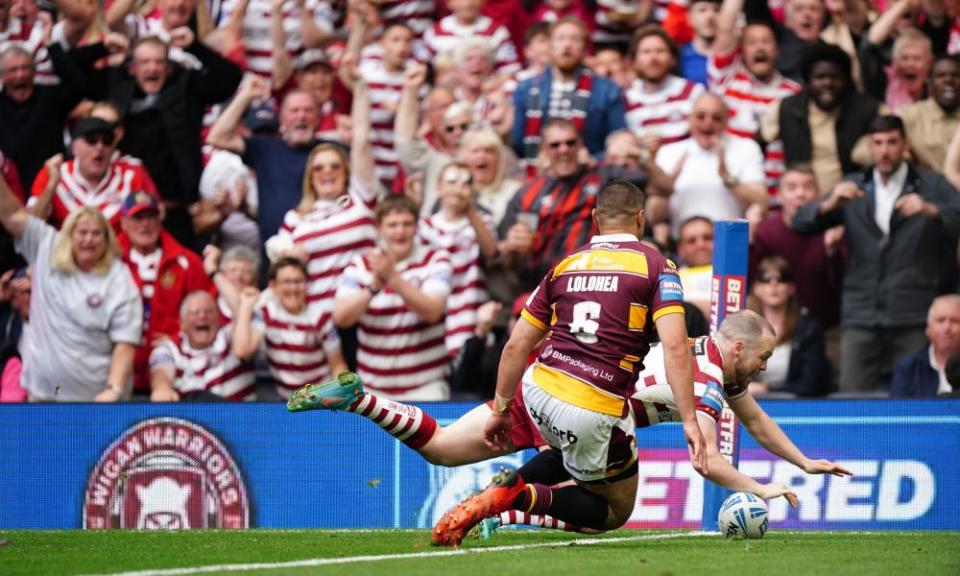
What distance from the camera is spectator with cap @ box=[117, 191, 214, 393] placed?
12477 millimetres

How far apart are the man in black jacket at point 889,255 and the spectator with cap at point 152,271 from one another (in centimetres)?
511

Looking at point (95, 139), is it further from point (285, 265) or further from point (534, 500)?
point (534, 500)

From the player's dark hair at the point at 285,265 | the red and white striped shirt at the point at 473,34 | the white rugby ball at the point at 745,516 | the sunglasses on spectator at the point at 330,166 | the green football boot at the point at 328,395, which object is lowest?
the white rugby ball at the point at 745,516

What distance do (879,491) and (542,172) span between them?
12.5ft

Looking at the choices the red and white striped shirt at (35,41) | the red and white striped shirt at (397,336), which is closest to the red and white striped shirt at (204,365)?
the red and white striped shirt at (397,336)

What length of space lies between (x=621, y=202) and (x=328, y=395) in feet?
6.02

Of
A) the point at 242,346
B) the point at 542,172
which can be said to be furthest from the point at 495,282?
the point at 242,346

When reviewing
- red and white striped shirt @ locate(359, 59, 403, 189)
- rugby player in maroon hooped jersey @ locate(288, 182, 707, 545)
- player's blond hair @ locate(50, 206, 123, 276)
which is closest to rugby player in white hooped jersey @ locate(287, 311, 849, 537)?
rugby player in maroon hooped jersey @ locate(288, 182, 707, 545)

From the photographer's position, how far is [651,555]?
782cm

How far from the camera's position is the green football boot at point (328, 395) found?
8211mm

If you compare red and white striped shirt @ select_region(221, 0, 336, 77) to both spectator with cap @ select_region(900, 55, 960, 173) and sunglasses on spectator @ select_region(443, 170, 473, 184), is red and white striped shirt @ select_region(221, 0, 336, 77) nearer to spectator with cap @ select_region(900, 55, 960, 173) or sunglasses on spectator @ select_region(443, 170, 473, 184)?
sunglasses on spectator @ select_region(443, 170, 473, 184)

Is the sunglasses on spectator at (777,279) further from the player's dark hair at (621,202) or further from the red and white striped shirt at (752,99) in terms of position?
the player's dark hair at (621,202)

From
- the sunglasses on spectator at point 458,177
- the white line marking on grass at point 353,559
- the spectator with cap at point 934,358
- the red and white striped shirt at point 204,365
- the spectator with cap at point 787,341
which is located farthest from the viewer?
the sunglasses on spectator at point 458,177

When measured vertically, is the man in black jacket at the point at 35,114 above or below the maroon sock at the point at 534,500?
above
